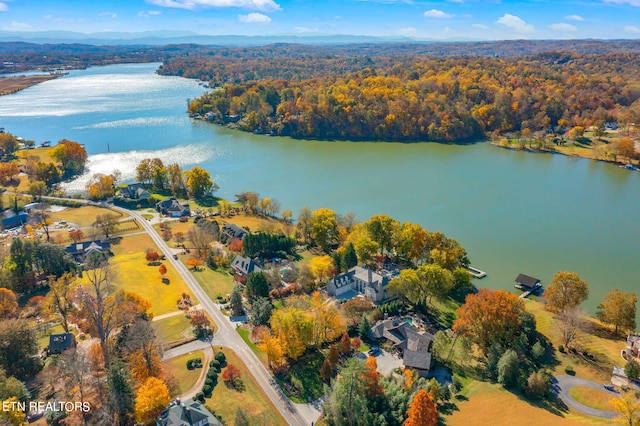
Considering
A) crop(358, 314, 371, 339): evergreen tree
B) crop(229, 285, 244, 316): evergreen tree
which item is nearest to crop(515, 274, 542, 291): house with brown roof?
crop(358, 314, 371, 339): evergreen tree

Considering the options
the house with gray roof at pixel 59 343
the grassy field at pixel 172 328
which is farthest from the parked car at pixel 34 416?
the grassy field at pixel 172 328

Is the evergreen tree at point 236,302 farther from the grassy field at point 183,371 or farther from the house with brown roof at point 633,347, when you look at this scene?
the house with brown roof at point 633,347

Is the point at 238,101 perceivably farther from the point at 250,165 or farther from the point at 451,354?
the point at 451,354

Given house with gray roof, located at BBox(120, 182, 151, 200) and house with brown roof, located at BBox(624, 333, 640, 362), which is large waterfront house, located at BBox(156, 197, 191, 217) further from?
house with brown roof, located at BBox(624, 333, 640, 362)

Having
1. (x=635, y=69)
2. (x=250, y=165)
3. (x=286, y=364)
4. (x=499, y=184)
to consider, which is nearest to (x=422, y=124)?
(x=499, y=184)

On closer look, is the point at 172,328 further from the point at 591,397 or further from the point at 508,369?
the point at 591,397

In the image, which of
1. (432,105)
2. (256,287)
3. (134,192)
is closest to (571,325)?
(256,287)
